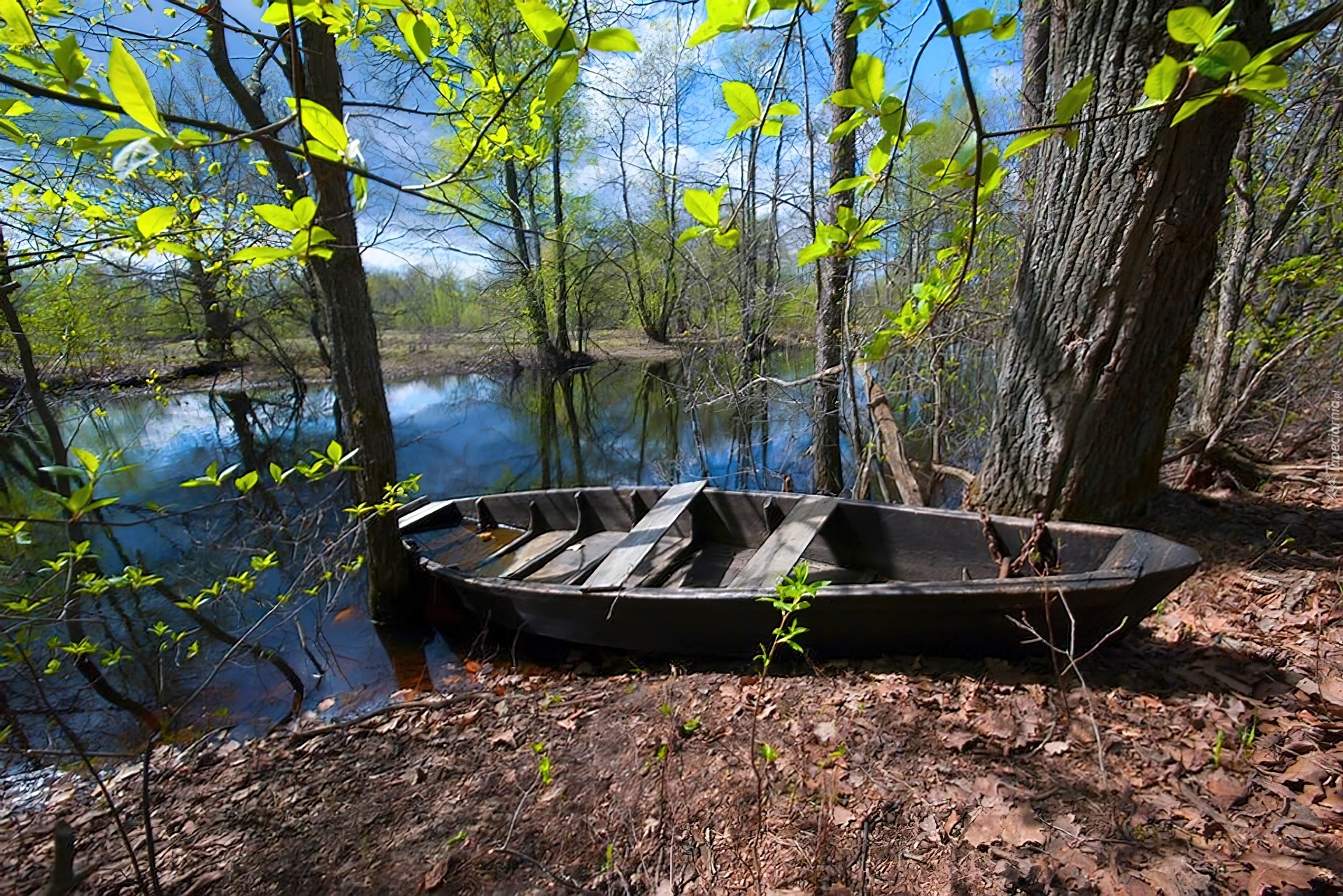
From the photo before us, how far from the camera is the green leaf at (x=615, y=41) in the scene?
0.89m

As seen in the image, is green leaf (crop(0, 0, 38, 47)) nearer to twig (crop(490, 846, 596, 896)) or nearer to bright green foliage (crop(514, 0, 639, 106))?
bright green foliage (crop(514, 0, 639, 106))

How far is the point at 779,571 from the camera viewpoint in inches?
147

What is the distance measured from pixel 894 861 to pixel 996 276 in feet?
17.3

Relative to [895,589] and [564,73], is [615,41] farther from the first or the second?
[895,589]

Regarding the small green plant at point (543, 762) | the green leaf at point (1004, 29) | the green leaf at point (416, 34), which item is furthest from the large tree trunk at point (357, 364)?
the green leaf at point (1004, 29)

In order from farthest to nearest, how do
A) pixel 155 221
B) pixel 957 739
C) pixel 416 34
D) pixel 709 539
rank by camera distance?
pixel 709 539 < pixel 957 739 < pixel 416 34 < pixel 155 221

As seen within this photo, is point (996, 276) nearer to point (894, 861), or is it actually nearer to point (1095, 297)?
point (1095, 297)

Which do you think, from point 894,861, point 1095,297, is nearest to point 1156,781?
point 894,861

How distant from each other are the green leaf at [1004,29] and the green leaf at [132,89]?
4.77ft

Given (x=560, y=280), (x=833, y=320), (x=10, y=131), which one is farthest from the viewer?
(x=560, y=280)

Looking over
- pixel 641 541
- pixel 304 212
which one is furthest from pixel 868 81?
pixel 641 541

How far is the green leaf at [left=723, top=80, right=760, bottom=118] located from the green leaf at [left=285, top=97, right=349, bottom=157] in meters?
0.69

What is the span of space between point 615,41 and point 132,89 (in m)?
0.66

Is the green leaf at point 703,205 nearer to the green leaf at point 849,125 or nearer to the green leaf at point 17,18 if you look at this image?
the green leaf at point 849,125
